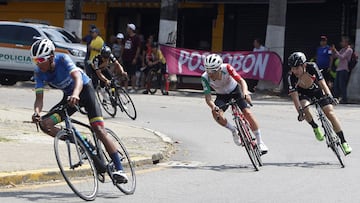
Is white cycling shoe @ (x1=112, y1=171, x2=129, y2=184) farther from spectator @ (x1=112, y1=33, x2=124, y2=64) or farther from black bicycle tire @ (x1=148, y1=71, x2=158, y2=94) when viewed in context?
spectator @ (x1=112, y1=33, x2=124, y2=64)

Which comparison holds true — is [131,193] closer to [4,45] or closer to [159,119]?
[159,119]

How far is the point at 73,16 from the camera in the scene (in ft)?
89.4

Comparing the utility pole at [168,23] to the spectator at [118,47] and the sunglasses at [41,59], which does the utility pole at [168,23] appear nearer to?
the spectator at [118,47]

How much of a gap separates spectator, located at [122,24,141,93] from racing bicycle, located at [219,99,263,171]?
1331 centimetres

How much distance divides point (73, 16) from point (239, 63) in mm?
6394

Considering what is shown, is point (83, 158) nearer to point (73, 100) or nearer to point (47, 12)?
point (73, 100)

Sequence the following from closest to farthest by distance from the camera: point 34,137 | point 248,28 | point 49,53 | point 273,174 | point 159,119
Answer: point 49,53 < point 273,174 < point 34,137 < point 159,119 < point 248,28

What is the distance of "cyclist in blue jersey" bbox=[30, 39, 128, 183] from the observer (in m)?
8.56

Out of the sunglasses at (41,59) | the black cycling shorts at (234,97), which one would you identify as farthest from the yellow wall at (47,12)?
the sunglasses at (41,59)

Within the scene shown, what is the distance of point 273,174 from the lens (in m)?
10.9

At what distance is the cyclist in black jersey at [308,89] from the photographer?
1191 cm

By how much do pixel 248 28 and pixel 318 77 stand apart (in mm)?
17404

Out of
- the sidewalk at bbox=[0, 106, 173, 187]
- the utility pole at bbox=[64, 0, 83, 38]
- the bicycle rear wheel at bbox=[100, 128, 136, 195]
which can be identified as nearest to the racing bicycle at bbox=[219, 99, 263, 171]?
the sidewalk at bbox=[0, 106, 173, 187]

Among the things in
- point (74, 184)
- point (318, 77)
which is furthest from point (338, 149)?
point (74, 184)
